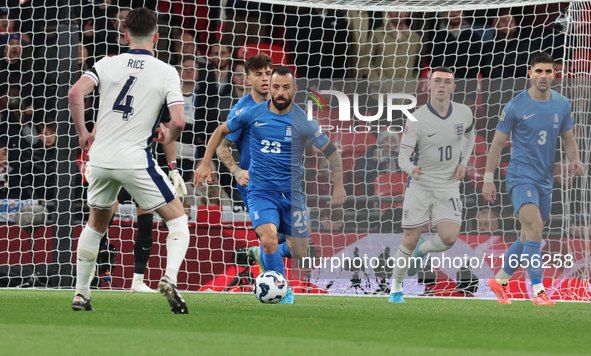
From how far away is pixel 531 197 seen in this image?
21.3ft

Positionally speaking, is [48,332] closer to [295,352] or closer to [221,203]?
[295,352]

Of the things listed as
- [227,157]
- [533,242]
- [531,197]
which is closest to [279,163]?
[227,157]

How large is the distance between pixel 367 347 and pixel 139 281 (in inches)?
178

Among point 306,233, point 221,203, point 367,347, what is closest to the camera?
point 367,347

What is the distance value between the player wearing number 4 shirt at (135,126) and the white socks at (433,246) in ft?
9.82

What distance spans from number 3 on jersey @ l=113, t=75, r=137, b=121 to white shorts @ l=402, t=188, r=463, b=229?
320 cm

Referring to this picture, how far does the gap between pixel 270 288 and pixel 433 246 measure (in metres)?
1.97

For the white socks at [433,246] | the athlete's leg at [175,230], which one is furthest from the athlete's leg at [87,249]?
the white socks at [433,246]

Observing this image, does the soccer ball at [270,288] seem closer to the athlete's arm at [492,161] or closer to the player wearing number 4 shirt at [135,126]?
the player wearing number 4 shirt at [135,126]

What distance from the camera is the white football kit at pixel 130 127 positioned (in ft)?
13.9

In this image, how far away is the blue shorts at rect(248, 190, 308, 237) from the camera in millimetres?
5895

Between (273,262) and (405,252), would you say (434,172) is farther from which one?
(273,262)

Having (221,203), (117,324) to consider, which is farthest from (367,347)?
(221,203)

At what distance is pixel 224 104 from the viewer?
9.76 meters
